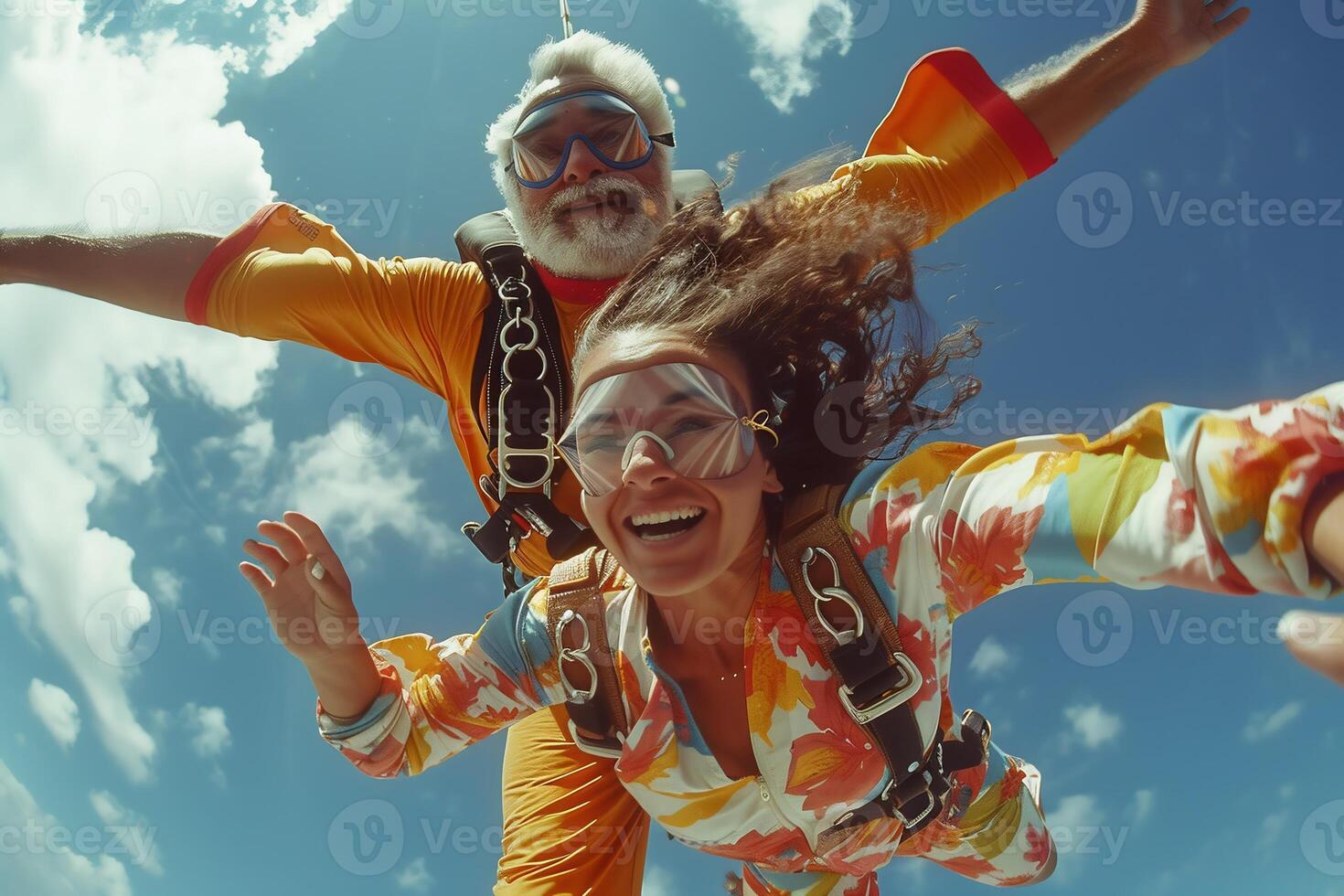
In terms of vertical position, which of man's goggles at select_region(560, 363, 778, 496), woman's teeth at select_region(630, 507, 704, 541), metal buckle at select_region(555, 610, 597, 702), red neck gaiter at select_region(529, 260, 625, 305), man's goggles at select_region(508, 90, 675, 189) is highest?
man's goggles at select_region(508, 90, 675, 189)

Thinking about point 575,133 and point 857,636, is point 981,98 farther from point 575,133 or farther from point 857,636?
point 857,636

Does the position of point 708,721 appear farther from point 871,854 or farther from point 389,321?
point 389,321

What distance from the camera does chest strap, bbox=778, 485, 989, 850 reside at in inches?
70.8

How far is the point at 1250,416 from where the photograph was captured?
42.6 inches

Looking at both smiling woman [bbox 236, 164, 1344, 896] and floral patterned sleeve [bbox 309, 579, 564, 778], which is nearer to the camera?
smiling woman [bbox 236, 164, 1344, 896]

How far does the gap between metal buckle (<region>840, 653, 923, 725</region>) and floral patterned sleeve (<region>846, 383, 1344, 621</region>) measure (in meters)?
0.17

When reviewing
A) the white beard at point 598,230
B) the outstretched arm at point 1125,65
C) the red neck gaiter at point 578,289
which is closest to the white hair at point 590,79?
the white beard at point 598,230

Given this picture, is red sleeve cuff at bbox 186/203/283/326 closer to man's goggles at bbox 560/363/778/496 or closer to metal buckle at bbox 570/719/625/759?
man's goggles at bbox 560/363/778/496

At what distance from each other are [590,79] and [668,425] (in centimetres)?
202

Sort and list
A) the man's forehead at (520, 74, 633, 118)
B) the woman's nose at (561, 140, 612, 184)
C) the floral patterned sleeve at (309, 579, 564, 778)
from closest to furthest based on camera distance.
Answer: the floral patterned sleeve at (309, 579, 564, 778) < the woman's nose at (561, 140, 612, 184) < the man's forehead at (520, 74, 633, 118)

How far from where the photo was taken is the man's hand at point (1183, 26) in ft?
10.3

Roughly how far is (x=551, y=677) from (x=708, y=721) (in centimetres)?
46

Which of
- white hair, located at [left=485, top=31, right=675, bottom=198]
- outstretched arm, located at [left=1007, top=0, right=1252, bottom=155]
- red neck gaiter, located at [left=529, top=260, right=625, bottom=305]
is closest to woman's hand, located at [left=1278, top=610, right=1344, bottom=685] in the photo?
red neck gaiter, located at [left=529, top=260, right=625, bottom=305]

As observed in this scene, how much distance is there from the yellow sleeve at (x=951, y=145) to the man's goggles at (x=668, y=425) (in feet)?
4.43
